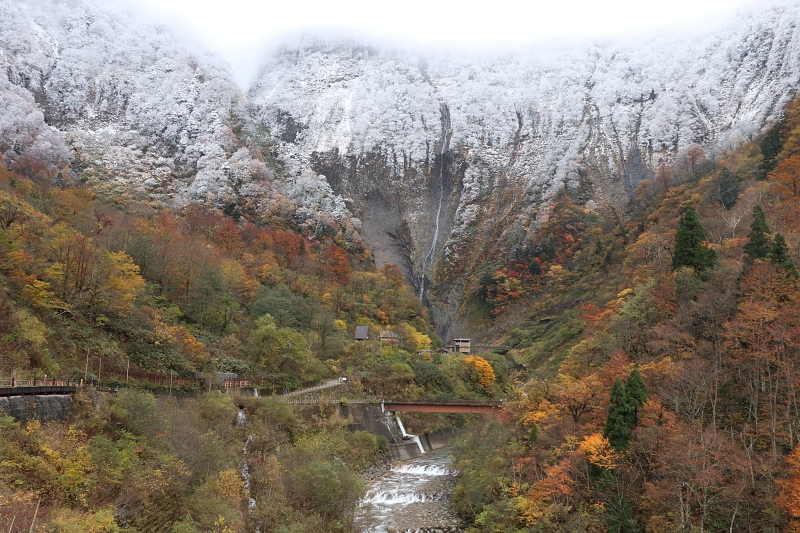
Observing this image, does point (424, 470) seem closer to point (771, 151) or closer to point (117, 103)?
point (771, 151)

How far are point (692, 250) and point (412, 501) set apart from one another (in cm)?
2548

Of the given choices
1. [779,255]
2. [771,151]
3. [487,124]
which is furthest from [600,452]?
[487,124]

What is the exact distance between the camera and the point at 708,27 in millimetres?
112188

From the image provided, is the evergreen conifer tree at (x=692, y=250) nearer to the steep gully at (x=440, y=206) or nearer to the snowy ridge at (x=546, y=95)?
the snowy ridge at (x=546, y=95)

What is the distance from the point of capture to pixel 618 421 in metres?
24.8

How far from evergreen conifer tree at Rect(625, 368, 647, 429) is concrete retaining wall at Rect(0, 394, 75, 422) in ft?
84.8

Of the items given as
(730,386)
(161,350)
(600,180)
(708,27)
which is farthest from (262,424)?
(708,27)

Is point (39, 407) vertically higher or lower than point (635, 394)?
higher

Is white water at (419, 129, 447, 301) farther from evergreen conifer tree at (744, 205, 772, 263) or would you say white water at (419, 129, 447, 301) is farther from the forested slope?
evergreen conifer tree at (744, 205, 772, 263)

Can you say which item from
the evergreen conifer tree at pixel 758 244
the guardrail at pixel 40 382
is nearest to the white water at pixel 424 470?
the evergreen conifer tree at pixel 758 244

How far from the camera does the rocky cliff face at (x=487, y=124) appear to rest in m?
102

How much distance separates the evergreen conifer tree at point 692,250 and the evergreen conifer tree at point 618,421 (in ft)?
51.0

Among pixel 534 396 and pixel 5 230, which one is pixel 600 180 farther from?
pixel 5 230

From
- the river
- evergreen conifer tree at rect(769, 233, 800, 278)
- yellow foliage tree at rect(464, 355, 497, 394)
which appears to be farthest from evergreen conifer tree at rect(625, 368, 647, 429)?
yellow foliage tree at rect(464, 355, 497, 394)
